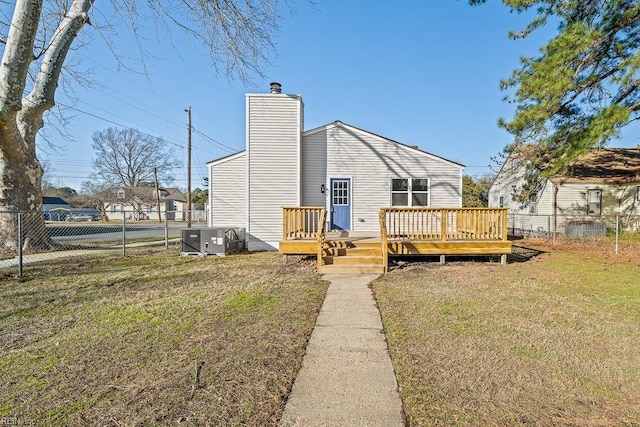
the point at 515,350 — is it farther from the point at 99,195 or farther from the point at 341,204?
the point at 99,195

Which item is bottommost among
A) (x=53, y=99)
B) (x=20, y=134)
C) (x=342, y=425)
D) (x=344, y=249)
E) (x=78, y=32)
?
(x=342, y=425)

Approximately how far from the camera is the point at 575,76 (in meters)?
9.25

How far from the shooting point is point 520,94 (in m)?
9.84

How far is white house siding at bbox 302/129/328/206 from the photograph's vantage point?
11.6 metres

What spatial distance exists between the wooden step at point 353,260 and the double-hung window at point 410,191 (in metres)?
4.32

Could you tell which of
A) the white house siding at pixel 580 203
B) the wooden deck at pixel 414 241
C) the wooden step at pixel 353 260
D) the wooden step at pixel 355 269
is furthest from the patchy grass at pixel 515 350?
the white house siding at pixel 580 203

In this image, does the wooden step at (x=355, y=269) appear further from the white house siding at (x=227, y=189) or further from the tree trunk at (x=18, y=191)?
the tree trunk at (x=18, y=191)

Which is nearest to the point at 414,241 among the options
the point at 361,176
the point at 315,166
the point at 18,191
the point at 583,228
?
the point at 361,176

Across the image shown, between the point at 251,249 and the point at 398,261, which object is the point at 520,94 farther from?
the point at 251,249

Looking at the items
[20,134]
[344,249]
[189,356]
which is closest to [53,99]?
[20,134]

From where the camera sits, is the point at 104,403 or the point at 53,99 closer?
the point at 104,403

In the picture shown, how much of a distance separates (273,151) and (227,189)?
2.36 meters

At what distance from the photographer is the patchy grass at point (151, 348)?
2266 mm

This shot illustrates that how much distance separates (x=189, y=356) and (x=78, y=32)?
10232 mm
